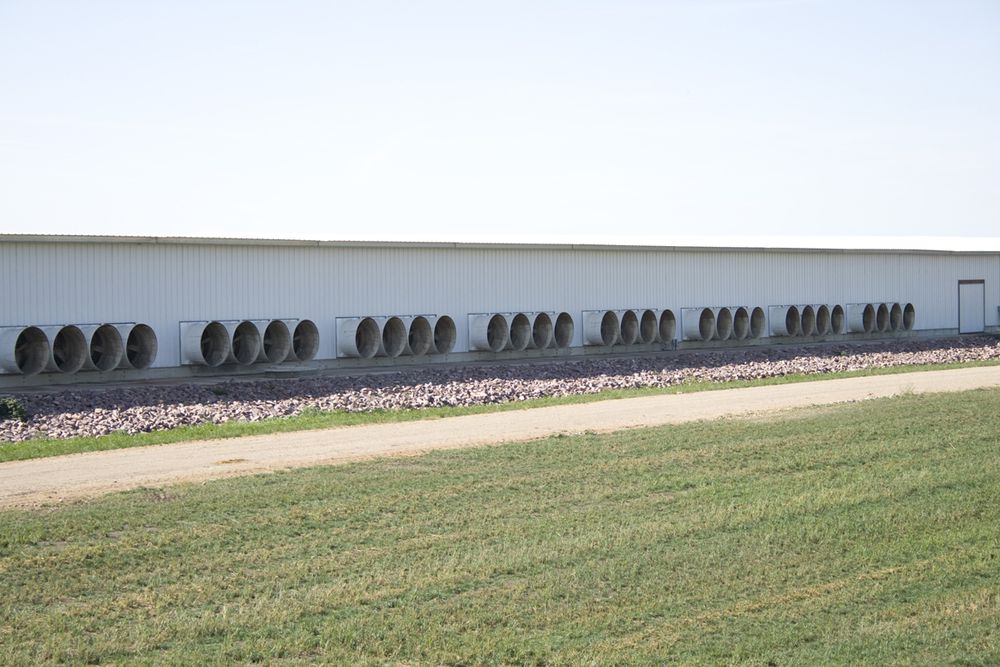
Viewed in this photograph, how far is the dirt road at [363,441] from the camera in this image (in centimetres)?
1454

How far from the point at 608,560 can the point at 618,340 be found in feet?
91.7

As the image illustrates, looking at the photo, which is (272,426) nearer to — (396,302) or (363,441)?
(363,441)

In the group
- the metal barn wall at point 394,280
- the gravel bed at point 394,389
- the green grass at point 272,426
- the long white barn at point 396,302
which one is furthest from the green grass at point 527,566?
the metal barn wall at point 394,280

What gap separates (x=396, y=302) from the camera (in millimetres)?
33031

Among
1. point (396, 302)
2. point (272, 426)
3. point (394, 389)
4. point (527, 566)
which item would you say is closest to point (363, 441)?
point (272, 426)

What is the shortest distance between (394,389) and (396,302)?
7643 mm

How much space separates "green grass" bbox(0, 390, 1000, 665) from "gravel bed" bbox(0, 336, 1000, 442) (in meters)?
7.27

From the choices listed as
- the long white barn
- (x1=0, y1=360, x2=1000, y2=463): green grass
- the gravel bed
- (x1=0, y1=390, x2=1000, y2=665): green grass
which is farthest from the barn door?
(x1=0, y1=390, x2=1000, y2=665): green grass

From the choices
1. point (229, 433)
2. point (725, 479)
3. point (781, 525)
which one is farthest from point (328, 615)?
point (229, 433)

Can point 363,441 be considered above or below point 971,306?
below

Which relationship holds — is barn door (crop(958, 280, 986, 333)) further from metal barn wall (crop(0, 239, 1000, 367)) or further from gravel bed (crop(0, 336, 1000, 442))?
gravel bed (crop(0, 336, 1000, 442))

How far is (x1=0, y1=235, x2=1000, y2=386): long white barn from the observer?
87.2 ft

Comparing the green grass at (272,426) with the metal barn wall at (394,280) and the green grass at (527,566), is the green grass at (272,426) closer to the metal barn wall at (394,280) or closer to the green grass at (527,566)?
the green grass at (527,566)

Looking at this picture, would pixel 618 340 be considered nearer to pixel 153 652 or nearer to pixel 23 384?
pixel 23 384
